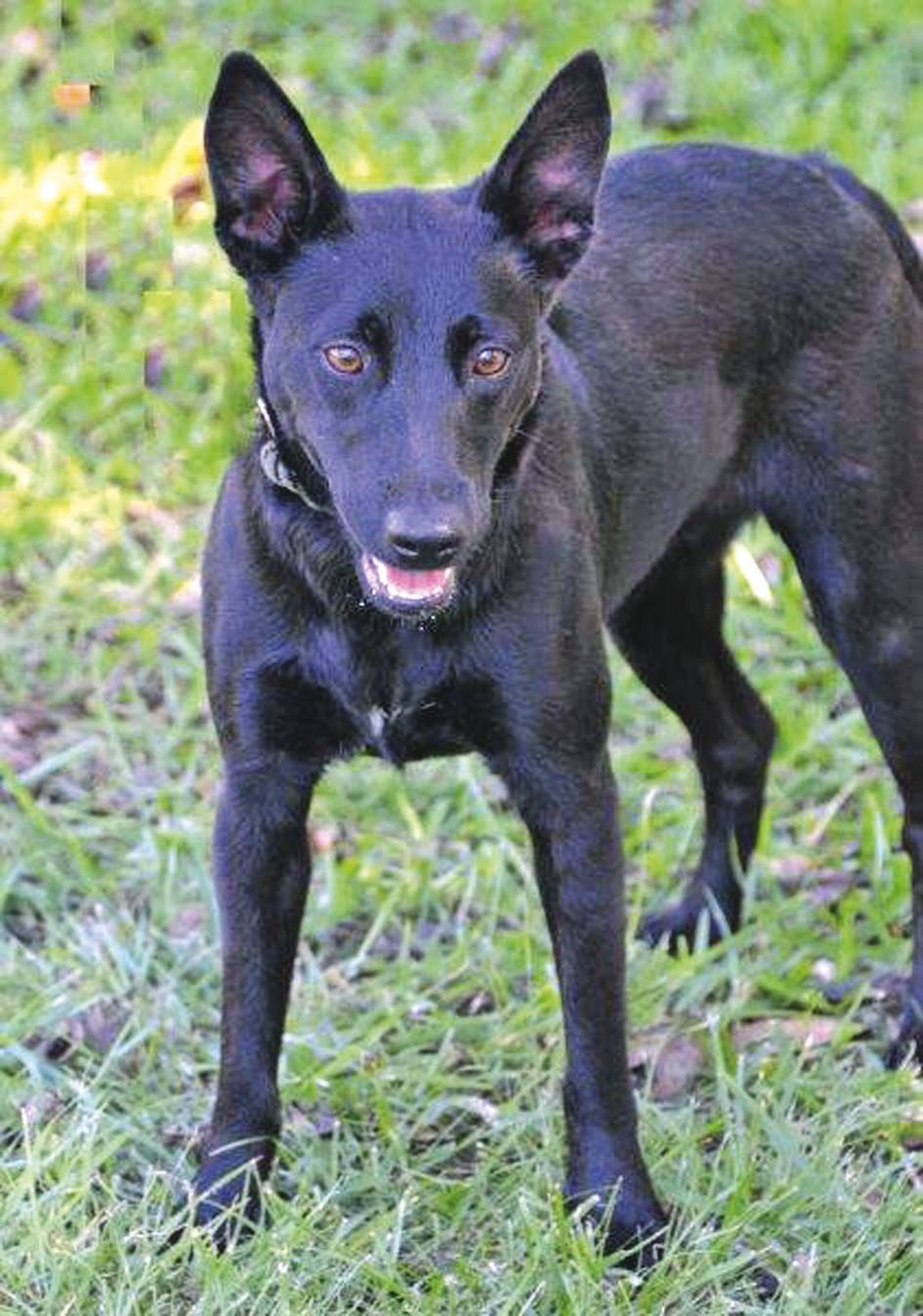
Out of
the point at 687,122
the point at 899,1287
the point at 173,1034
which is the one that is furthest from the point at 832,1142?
the point at 687,122

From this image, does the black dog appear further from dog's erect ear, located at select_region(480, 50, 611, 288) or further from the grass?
the grass

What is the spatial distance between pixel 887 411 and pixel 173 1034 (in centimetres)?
162

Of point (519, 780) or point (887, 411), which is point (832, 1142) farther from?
point (887, 411)

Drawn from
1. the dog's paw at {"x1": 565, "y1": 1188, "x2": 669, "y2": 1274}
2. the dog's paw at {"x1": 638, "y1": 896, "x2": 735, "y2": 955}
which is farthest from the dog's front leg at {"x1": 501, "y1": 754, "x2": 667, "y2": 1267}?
the dog's paw at {"x1": 638, "y1": 896, "x2": 735, "y2": 955}

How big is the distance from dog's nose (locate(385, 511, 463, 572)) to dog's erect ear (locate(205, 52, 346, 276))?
50 centimetres

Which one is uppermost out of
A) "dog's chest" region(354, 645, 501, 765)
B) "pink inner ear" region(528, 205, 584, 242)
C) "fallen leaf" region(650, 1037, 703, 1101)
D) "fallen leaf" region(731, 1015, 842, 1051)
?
"pink inner ear" region(528, 205, 584, 242)

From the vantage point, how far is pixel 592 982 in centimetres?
347

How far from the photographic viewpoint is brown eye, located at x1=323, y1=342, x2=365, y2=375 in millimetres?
3148

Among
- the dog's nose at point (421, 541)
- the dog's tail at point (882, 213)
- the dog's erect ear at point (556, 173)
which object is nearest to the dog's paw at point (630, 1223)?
the dog's nose at point (421, 541)

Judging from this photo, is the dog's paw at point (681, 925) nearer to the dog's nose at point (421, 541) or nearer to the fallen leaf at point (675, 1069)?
the fallen leaf at point (675, 1069)

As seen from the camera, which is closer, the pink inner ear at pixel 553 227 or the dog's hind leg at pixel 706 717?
the pink inner ear at pixel 553 227

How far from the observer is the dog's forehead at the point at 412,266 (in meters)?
3.14

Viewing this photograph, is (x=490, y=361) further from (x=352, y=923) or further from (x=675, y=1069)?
(x=352, y=923)

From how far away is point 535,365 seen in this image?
10.8 ft
